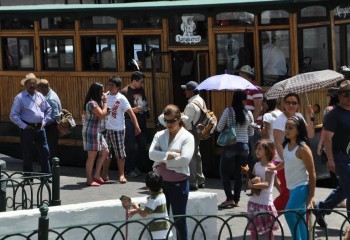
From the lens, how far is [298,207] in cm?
1067

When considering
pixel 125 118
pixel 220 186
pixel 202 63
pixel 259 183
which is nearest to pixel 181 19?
pixel 202 63

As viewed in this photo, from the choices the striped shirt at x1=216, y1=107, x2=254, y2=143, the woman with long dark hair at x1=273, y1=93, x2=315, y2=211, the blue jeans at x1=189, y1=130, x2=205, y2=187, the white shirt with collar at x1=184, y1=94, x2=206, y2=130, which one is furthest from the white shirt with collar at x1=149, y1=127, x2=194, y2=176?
the blue jeans at x1=189, y1=130, x2=205, y2=187

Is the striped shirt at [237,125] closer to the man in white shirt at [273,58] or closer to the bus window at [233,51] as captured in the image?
the man in white shirt at [273,58]

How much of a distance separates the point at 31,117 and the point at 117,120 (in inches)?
50.5

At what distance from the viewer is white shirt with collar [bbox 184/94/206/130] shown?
14.5 metres

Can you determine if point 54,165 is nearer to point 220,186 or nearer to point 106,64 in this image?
point 220,186

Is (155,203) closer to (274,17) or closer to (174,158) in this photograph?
(174,158)

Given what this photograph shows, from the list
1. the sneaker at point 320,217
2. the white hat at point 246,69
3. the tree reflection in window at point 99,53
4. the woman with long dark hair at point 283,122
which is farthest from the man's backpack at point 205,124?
the sneaker at point 320,217

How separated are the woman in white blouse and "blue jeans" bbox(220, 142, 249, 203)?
273 cm

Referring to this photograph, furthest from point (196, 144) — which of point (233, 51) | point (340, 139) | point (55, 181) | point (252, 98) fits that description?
point (55, 181)

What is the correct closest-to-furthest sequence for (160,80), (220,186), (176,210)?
(176,210) < (220,186) < (160,80)

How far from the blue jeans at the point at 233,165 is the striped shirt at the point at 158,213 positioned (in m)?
3.39

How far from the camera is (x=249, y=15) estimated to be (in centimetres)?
1548

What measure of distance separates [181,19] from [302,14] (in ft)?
6.37
